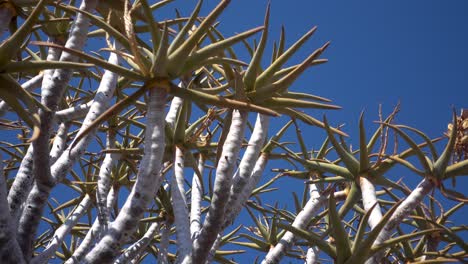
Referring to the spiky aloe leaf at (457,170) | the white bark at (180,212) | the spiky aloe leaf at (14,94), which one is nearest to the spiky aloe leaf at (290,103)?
the white bark at (180,212)

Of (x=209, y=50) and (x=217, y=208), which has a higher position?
(x=209, y=50)

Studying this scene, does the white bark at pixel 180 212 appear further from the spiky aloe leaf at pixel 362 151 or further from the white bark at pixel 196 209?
the spiky aloe leaf at pixel 362 151

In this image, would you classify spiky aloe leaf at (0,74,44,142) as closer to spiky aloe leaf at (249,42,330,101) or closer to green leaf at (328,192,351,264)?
spiky aloe leaf at (249,42,330,101)

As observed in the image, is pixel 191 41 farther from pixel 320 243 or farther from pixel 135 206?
pixel 320 243

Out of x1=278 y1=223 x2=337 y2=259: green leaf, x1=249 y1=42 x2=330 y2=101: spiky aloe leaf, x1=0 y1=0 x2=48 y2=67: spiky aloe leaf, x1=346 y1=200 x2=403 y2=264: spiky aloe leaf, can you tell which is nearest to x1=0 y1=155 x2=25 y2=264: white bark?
x1=0 y1=0 x2=48 y2=67: spiky aloe leaf

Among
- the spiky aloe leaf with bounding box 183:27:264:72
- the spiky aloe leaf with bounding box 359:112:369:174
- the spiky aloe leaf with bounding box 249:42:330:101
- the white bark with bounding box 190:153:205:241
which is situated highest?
the spiky aloe leaf with bounding box 183:27:264:72

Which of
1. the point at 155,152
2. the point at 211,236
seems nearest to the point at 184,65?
the point at 155,152

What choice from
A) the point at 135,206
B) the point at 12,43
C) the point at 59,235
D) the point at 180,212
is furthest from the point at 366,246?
the point at 59,235

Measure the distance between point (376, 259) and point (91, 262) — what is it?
104 inches

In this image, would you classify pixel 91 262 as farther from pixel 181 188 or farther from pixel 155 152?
pixel 181 188

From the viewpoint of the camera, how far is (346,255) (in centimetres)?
468

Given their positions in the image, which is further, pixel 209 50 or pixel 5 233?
pixel 209 50

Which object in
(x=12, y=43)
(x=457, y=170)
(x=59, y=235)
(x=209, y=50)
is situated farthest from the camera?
(x=59, y=235)

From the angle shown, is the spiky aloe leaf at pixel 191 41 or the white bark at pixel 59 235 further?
the white bark at pixel 59 235
